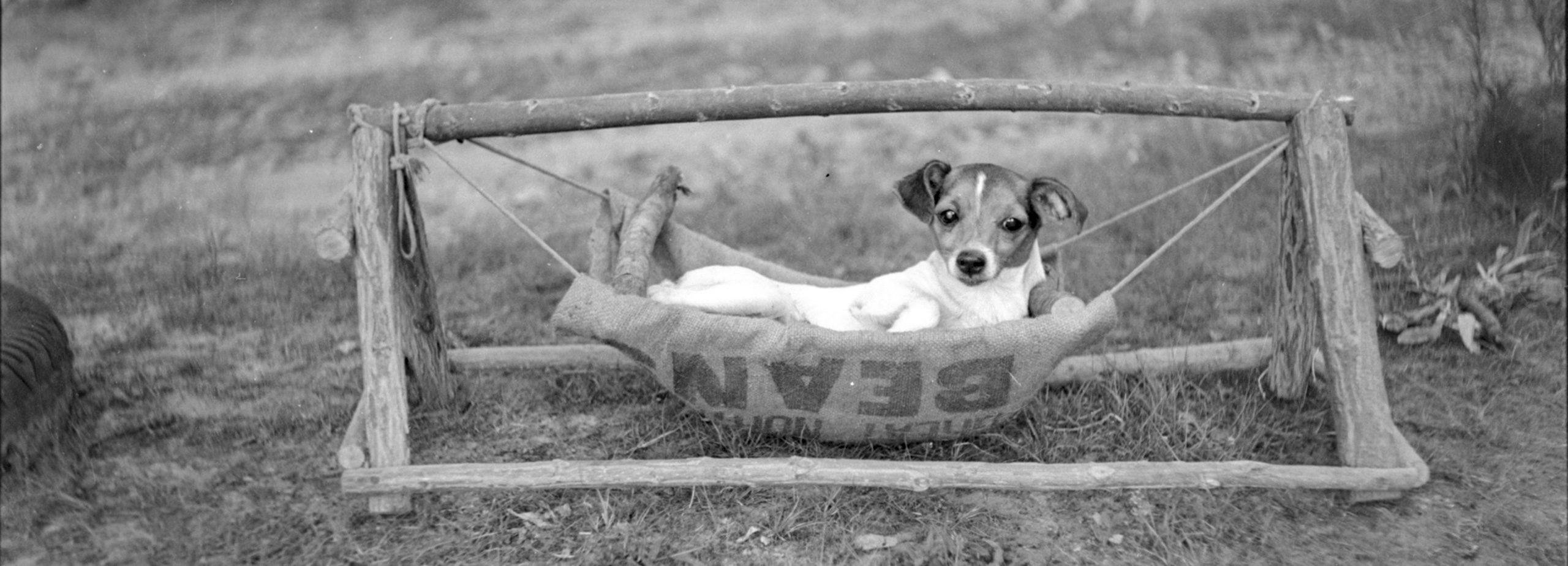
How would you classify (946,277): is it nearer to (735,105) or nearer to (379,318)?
(735,105)

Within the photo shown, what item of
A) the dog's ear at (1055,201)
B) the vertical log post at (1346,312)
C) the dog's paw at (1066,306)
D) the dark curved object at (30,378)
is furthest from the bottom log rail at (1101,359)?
the dark curved object at (30,378)

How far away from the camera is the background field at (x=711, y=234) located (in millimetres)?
4191

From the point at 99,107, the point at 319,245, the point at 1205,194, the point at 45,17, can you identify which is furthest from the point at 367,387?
the point at 45,17

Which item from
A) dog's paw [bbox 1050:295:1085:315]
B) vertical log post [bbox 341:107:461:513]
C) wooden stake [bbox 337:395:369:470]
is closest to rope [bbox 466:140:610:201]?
vertical log post [bbox 341:107:461:513]

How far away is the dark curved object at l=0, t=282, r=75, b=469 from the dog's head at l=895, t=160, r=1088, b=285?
3.37m

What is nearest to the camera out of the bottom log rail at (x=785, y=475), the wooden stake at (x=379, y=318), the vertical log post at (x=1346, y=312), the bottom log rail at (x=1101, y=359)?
the bottom log rail at (x=785, y=475)

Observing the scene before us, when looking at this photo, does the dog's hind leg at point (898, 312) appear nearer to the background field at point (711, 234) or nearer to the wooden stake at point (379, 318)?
the background field at point (711, 234)

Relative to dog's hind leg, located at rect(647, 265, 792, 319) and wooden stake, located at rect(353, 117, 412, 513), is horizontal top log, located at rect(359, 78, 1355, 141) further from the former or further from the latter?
dog's hind leg, located at rect(647, 265, 792, 319)

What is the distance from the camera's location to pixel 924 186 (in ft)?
14.2

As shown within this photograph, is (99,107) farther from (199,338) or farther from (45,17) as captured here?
(199,338)

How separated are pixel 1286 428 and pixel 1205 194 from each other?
7.33 feet

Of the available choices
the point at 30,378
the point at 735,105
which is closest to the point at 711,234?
the point at 735,105

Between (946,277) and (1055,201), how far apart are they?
0.51 metres

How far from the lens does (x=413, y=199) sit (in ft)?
14.5
